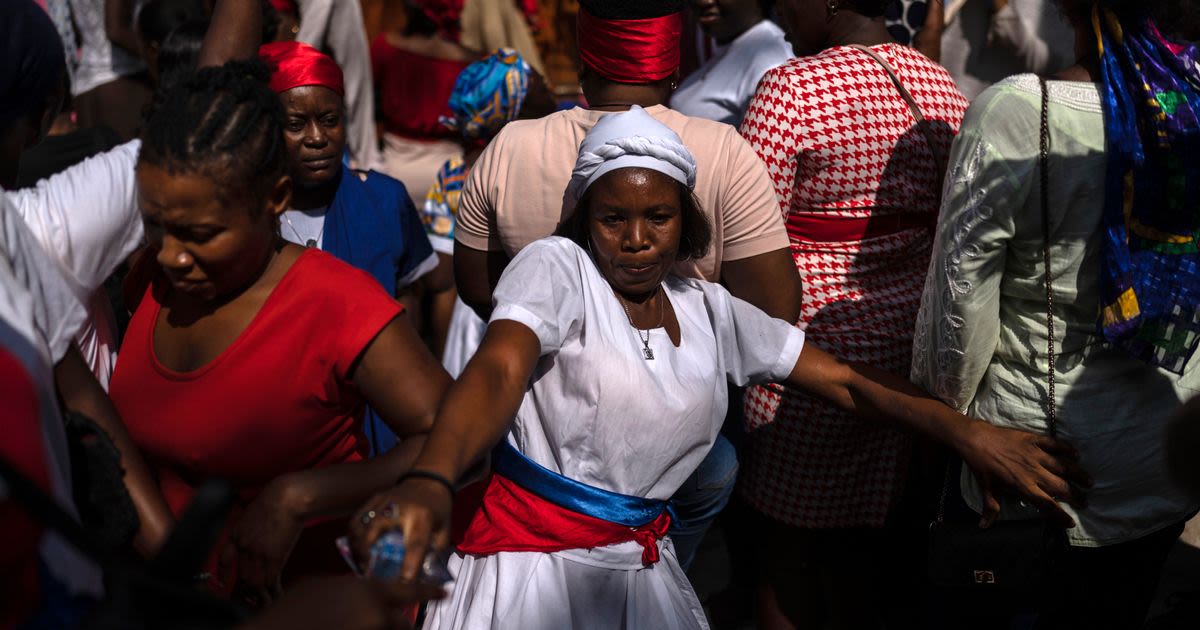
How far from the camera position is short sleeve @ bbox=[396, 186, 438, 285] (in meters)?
3.98

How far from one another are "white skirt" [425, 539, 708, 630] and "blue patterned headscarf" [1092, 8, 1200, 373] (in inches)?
46.8

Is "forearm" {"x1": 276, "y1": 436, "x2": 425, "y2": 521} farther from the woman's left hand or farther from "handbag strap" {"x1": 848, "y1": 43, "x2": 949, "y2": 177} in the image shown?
"handbag strap" {"x1": 848, "y1": 43, "x2": 949, "y2": 177}

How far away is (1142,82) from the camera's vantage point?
2617 mm

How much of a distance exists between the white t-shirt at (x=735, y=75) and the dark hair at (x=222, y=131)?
2534 millimetres

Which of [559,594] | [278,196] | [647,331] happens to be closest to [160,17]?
[278,196]

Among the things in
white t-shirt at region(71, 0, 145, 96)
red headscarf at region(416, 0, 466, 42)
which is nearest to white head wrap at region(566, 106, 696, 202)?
red headscarf at region(416, 0, 466, 42)

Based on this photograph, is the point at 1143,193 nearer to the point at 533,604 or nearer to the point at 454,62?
the point at 533,604

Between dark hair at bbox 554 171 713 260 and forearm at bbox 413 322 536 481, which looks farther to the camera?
dark hair at bbox 554 171 713 260

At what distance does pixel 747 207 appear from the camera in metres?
3.10

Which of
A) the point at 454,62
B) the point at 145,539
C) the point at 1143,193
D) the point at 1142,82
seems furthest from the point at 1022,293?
the point at 454,62

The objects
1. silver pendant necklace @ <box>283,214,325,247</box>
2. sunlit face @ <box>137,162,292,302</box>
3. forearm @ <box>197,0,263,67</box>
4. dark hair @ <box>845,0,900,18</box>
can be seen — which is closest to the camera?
sunlit face @ <box>137,162,292,302</box>

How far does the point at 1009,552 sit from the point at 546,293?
1306mm

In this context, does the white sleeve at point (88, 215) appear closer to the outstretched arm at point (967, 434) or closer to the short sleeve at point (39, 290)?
the short sleeve at point (39, 290)

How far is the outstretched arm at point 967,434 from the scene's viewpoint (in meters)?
2.77
